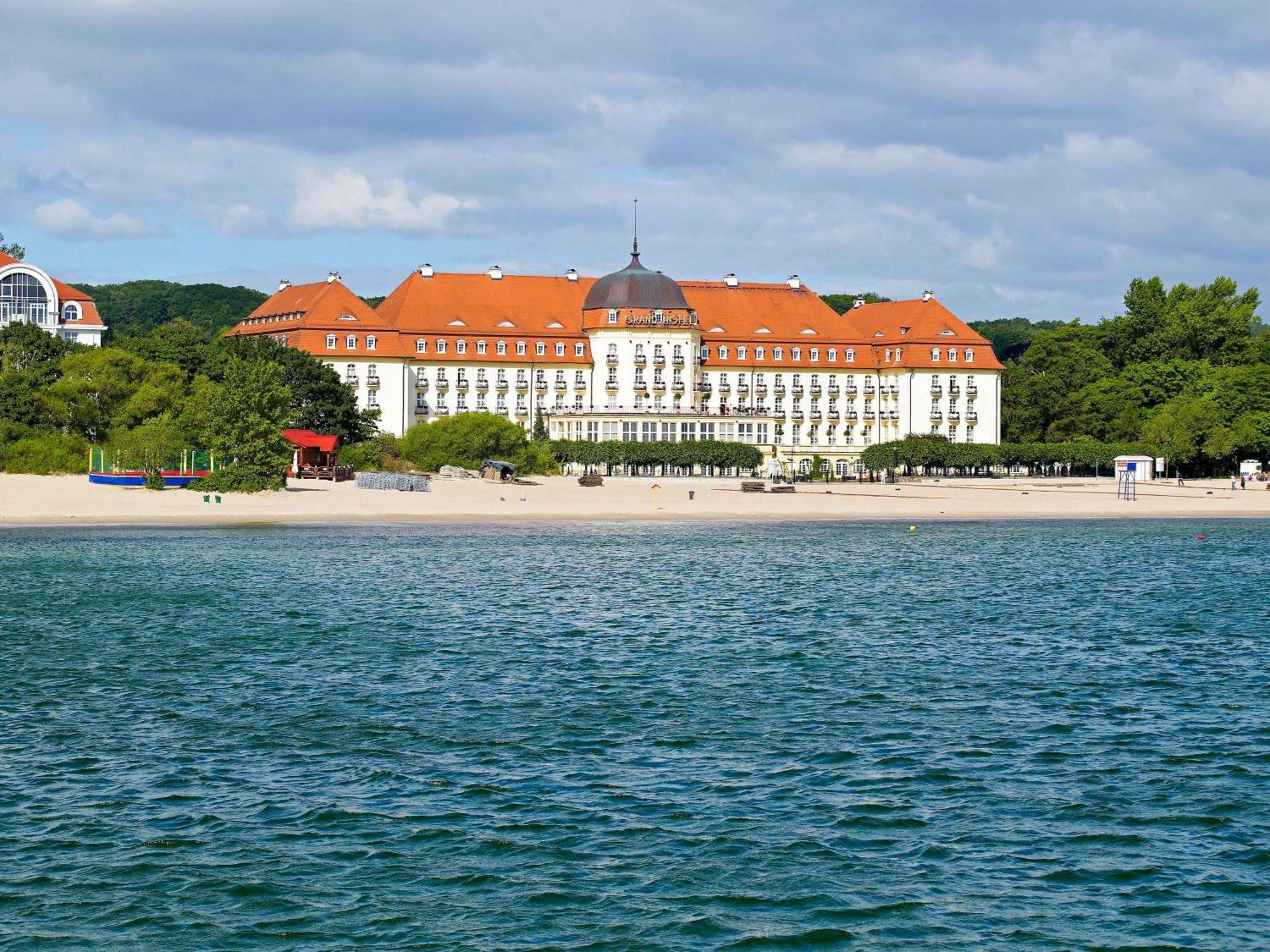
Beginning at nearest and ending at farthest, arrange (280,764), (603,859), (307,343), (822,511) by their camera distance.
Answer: (603,859) → (280,764) → (822,511) → (307,343)

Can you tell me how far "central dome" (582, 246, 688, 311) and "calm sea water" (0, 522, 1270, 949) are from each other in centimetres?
8653

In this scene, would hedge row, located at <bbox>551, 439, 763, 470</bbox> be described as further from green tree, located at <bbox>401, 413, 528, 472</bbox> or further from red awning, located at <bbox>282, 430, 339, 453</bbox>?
red awning, located at <bbox>282, 430, 339, 453</bbox>

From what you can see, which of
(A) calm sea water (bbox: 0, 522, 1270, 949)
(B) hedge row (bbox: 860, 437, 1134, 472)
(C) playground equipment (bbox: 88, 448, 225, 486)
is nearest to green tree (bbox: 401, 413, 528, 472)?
(C) playground equipment (bbox: 88, 448, 225, 486)

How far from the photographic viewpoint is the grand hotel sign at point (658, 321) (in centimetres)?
12612

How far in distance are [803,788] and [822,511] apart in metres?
57.8

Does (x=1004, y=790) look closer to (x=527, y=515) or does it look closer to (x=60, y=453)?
(x=527, y=515)

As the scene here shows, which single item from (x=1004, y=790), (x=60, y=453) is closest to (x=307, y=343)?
(x=60, y=453)

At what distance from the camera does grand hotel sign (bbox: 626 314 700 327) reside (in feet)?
414

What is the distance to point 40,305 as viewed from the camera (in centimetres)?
12975

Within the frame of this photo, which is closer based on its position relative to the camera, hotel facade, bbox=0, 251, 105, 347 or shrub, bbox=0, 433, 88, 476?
shrub, bbox=0, 433, 88, 476

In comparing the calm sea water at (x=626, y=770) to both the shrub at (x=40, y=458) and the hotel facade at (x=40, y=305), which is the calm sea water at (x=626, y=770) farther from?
the hotel facade at (x=40, y=305)

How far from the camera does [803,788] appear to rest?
19.9m

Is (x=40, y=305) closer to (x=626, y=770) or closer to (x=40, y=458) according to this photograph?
(x=40, y=458)

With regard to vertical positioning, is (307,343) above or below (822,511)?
above
